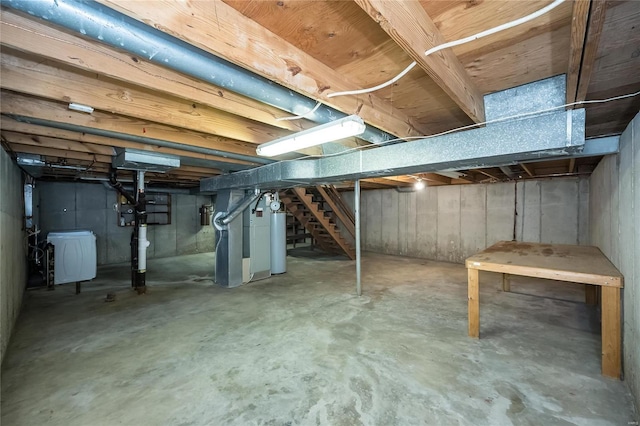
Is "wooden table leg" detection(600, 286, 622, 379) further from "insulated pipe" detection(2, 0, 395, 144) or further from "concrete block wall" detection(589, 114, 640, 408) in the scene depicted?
"insulated pipe" detection(2, 0, 395, 144)

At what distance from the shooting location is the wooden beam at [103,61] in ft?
3.52

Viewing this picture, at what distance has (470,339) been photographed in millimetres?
2520

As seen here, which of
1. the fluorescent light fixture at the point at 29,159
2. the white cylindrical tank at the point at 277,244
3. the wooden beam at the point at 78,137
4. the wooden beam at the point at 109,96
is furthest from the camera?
the white cylindrical tank at the point at 277,244

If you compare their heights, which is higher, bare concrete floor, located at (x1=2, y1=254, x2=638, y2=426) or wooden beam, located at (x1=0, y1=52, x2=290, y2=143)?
wooden beam, located at (x1=0, y1=52, x2=290, y2=143)

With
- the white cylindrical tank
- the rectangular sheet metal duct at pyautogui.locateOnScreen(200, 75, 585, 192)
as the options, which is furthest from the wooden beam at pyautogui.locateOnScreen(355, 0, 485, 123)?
the white cylindrical tank

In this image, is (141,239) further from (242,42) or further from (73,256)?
(242,42)

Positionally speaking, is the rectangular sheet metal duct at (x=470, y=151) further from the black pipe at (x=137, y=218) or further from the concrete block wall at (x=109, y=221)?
the concrete block wall at (x=109, y=221)

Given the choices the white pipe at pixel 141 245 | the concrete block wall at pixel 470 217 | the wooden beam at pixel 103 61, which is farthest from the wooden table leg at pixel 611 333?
the white pipe at pixel 141 245

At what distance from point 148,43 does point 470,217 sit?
6.10 metres

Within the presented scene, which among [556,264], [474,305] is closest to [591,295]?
[556,264]

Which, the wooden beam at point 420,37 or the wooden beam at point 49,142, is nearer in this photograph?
the wooden beam at point 420,37

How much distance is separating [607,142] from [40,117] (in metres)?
3.93

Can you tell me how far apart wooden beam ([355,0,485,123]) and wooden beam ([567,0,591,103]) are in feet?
1.35

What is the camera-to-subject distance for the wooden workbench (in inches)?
76.4
